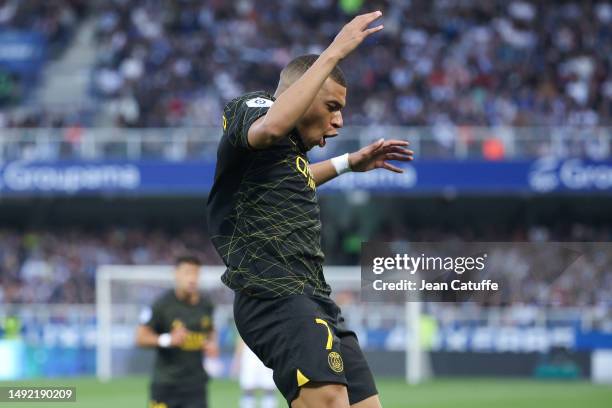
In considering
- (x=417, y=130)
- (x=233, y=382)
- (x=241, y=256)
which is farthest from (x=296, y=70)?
(x=417, y=130)

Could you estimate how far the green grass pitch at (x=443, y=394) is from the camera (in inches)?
603

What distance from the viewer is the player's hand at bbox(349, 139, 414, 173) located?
19.2 ft

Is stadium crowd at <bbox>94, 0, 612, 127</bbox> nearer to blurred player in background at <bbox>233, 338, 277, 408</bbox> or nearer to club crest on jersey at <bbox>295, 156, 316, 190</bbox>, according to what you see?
blurred player in background at <bbox>233, 338, 277, 408</bbox>

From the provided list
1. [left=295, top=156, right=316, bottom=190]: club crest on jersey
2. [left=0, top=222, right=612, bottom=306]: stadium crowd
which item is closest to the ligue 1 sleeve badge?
[left=295, top=156, right=316, bottom=190]: club crest on jersey

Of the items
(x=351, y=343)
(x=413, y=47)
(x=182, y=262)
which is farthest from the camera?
(x=413, y=47)

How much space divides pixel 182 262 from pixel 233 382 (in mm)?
10283

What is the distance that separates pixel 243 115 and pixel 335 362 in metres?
1.04

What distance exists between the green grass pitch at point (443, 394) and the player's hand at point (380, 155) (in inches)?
330

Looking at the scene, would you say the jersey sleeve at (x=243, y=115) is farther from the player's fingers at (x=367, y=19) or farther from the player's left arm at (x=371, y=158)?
the player's left arm at (x=371, y=158)

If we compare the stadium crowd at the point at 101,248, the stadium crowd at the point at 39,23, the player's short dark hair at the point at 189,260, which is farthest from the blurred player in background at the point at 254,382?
the stadium crowd at the point at 39,23

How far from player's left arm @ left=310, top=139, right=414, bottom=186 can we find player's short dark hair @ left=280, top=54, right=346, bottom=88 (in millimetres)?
877

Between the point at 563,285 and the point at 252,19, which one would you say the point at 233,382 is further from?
the point at 252,19

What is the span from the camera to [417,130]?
24.0 meters

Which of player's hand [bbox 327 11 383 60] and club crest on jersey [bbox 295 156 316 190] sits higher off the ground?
player's hand [bbox 327 11 383 60]
